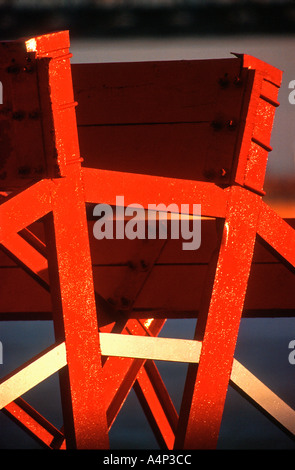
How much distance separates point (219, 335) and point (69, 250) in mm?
822

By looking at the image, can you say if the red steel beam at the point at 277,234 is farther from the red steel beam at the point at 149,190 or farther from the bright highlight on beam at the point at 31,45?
the bright highlight on beam at the point at 31,45

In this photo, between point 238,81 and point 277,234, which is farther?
point 277,234

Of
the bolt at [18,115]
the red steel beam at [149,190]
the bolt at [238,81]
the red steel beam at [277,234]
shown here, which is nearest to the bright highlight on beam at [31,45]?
the bolt at [18,115]

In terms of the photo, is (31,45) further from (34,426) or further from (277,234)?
(34,426)

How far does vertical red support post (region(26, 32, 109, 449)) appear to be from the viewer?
354 cm

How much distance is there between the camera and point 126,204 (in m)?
3.76

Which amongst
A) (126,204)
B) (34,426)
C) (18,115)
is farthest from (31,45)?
(34,426)

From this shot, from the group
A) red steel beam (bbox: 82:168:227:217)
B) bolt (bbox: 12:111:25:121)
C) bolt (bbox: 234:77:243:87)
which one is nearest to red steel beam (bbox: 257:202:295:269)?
red steel beam (bbox: 82:168:227:217)

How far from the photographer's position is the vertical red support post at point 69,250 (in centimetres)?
354

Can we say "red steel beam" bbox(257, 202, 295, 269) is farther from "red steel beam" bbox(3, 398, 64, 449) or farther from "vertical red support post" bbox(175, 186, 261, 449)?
"red steel beam" bbox(3, 398, 64, 449)

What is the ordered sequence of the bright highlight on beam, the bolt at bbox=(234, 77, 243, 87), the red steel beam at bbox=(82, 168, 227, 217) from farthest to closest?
1. the bolt at bbox=(234, 77, 243, 87)
2. the red steel beam at bbox=(82, 168, 227, 217)
3. the bright highlight on beam

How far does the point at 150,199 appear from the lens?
3.84 m

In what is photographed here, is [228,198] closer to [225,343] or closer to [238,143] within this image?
[238,143]

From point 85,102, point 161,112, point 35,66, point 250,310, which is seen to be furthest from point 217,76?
point 250,310
